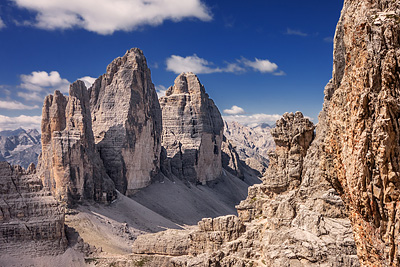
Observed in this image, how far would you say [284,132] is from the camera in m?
42.8

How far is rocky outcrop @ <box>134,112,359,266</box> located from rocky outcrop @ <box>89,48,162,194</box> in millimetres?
38898

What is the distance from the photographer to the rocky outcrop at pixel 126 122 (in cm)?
8812

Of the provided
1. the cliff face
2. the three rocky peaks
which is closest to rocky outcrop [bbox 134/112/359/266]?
the three rocky peaks

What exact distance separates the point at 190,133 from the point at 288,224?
93.9 meters

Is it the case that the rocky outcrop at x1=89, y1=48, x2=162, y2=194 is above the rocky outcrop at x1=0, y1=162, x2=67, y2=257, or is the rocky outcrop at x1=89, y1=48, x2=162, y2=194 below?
above

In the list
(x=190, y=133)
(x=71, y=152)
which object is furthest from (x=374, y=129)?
(x=190, y=133)

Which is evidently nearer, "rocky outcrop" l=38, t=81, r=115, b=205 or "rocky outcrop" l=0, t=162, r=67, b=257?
"rocky outcrop" l=0, t=162, r=67, b=257

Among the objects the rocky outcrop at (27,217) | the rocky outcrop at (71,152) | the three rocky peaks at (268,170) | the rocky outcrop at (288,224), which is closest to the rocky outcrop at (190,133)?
the three rocky peaks at (268,170)

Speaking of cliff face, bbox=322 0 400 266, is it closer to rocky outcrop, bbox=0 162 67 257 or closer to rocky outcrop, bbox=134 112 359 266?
rocky outcrop, bbox=134 112 359 266

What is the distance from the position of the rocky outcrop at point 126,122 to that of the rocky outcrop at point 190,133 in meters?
17.6

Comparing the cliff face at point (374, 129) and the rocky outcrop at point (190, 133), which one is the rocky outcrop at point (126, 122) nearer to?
the rocky outcrop at point (190, 133)

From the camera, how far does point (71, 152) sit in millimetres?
71125

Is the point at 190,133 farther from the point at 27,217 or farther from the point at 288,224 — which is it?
the point at 288,224

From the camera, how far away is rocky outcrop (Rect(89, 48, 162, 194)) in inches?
3469
